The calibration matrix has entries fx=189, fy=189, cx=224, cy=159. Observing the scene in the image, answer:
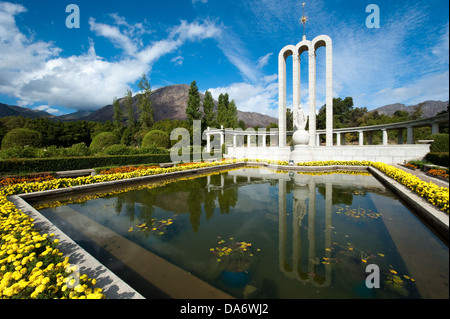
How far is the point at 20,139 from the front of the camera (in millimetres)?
17531

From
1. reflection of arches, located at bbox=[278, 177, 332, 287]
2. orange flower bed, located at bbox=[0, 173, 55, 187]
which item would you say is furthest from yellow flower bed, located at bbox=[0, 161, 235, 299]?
orange flower bed, located at bbox=[0, 173, 55, 187]

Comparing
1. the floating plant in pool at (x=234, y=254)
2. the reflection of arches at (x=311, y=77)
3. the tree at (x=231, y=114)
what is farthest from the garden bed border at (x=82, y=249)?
the tree at (x=231, y=114)

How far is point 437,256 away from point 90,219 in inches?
279

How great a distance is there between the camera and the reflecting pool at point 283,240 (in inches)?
98.1

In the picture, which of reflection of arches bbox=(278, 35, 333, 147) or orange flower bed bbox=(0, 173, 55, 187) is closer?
orange flower bed bbox=(0, 173, 55, 187)

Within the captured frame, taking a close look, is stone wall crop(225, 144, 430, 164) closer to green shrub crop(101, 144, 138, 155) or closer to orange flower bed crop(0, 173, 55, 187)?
green shrub crop(101, 144, 138, 155)

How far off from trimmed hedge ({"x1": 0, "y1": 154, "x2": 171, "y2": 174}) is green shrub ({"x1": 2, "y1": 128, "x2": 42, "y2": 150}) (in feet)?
29.2

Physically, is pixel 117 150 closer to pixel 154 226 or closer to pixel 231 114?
pixel 154 226

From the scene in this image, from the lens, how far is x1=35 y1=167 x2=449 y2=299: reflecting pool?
2492mm

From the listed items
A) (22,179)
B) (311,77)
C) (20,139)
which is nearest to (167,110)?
(20,139)

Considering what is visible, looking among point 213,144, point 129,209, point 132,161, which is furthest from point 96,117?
point 129,209

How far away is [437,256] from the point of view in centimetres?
287

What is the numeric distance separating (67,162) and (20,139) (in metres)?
10.4

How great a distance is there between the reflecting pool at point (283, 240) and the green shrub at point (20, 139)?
17239 mm
